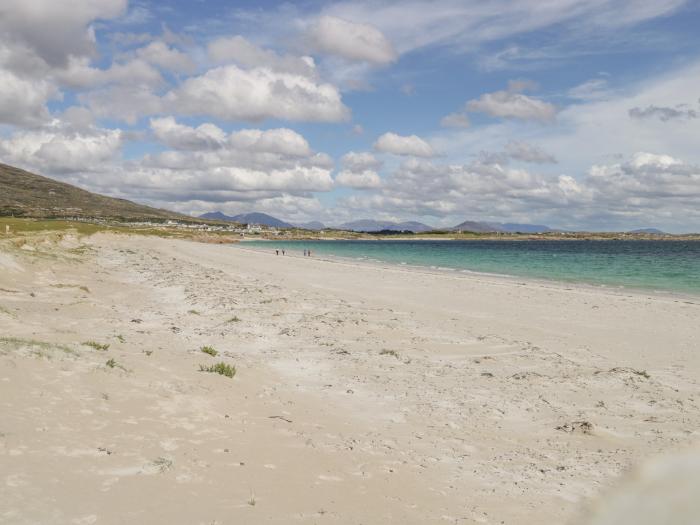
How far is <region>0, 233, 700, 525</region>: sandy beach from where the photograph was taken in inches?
281

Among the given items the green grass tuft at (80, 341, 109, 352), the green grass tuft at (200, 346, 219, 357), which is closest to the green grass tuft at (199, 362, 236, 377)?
the green grass tuft at (200, 346, 219, 357)

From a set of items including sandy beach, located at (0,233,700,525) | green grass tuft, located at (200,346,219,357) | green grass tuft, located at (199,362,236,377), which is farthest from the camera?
green grass tuft, located at (200,346,219,357)

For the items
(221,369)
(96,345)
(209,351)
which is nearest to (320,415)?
(221,369)

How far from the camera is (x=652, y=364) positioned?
54.2ft

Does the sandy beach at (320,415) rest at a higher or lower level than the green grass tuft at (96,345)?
lower

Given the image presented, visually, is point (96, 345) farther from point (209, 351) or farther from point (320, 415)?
point (320, 415)

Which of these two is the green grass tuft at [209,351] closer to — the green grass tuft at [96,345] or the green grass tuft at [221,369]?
the green grass tuft at [221,369]

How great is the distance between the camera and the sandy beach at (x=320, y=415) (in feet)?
23.4

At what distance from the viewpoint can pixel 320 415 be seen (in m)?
11.2

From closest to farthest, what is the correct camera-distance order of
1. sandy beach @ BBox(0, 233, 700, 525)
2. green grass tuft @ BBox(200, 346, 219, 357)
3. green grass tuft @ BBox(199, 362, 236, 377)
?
1. sandy beach @ BBox(0, 233, 700, 525)
2. green grass tuft @ BBox(199, 362, 236, 377)
3. green grass tuft @ BBox(200, 346, 219, 357)

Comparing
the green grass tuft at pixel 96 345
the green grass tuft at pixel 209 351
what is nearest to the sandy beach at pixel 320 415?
the green grass tuft at pixel 96 345

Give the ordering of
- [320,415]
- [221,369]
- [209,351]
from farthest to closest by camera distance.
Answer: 1. [209,351]
2. [221,369]
3. [320,415]

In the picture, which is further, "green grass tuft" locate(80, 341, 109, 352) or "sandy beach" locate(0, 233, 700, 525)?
"green grass tuft" locate(80, 341, 109, 352)

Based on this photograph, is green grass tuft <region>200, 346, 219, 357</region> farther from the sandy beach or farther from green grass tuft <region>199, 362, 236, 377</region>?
green grass tuft <region>199, 362, 236, 377</region>
